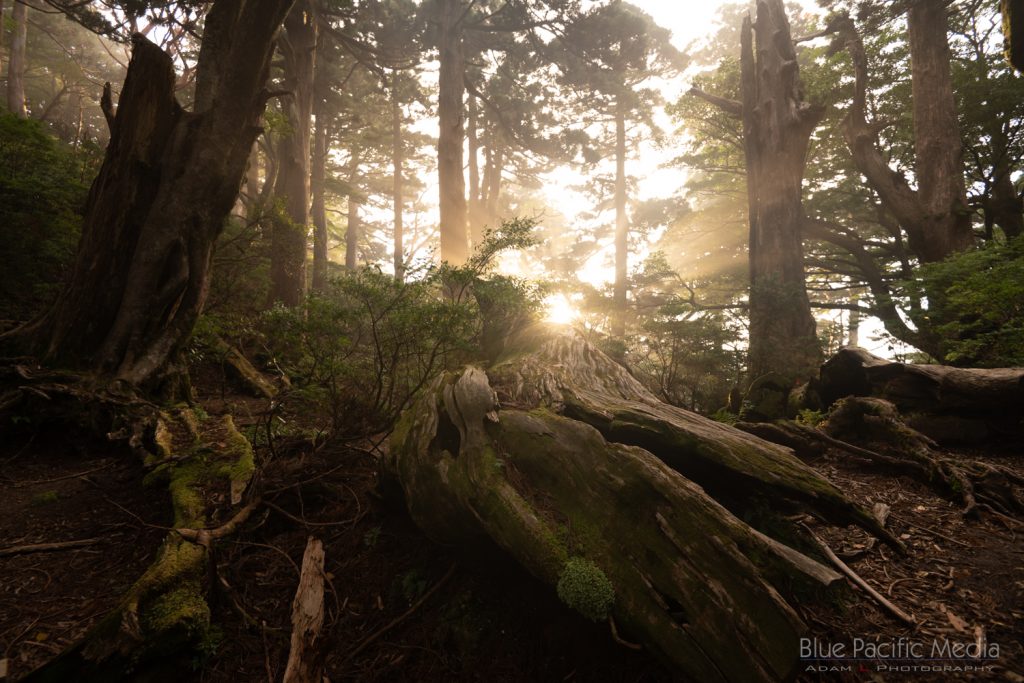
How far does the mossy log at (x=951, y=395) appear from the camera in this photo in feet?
15.9

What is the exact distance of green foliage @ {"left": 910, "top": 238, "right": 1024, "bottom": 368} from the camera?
20.2ft

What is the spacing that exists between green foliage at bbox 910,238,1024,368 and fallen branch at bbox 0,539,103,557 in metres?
10.9

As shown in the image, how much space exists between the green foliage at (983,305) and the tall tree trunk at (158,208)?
1102 cm

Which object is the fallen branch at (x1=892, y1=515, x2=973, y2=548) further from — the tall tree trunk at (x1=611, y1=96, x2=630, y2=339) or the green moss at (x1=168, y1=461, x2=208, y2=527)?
the tall tree trunk at (x1=611, y1=96, x2=630, y2=339)

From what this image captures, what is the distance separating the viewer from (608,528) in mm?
2287

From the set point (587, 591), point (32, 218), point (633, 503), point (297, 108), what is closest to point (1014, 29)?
point (633, 503)

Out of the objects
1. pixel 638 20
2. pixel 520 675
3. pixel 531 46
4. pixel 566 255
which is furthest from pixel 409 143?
pixel 520 675

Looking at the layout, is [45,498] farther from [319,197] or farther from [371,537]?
[319,197]

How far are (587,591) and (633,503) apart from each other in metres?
0.53

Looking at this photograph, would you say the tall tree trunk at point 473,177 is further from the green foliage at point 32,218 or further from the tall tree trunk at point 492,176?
the green foliage at point 32,218

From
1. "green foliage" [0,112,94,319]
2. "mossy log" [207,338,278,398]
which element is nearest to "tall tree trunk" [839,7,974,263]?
"mossy log" [207,338,278,398]

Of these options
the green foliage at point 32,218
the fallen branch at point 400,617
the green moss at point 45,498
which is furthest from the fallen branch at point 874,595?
the green foliage at point 32,218

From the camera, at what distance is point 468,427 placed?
3.07 m

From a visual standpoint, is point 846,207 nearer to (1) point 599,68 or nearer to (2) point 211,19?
(1) point 599,68
